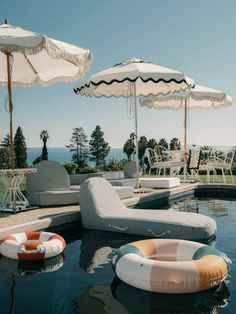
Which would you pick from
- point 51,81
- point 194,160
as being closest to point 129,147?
point 194,160

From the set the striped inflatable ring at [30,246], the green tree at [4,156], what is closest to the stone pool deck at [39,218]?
the striped inflatable ring at [30,246]

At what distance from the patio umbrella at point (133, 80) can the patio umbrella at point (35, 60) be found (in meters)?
0.48

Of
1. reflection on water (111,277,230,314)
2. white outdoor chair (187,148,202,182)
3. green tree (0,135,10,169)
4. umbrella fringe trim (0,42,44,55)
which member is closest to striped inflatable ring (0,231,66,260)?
reflection on water (111,277,230,314)

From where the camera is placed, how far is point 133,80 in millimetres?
7773

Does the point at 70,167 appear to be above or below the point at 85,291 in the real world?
above

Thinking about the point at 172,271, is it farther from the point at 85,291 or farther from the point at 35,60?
the point at 35,60

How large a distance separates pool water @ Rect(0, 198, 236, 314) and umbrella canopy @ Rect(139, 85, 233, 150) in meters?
6.60

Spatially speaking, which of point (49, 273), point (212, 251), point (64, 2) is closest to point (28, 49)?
point (49, 273)

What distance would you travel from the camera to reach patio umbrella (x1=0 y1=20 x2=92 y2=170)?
5898mm

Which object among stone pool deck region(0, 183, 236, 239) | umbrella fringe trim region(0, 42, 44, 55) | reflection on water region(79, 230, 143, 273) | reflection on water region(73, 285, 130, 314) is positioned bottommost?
reflection on water region(79, 230, 143, 273)

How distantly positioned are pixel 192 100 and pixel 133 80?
590cm

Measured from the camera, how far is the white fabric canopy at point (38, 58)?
19.3 feet

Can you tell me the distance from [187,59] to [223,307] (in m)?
11.3

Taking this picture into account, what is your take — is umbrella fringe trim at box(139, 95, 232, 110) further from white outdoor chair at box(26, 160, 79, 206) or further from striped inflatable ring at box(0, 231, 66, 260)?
striped inflatable ring at box(0, 231, 66, 260)
